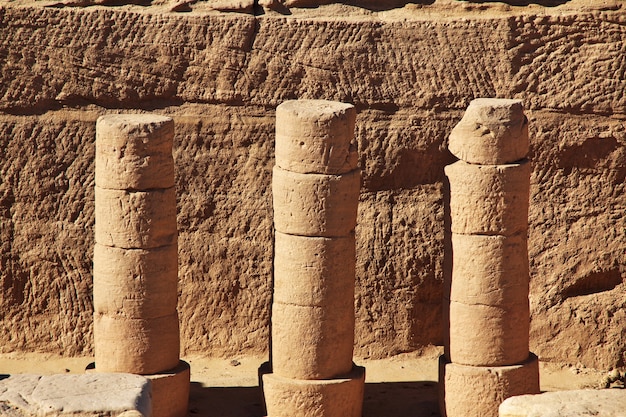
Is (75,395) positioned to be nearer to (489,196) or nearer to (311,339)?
(311,339)

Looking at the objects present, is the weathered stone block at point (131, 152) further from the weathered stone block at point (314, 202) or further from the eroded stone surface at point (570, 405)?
the eroded stone surface at point (570, 405)

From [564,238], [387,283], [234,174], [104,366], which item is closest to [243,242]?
[234,174]

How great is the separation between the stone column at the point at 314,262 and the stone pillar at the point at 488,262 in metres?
1.08

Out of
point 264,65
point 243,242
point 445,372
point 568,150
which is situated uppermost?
point 264,65

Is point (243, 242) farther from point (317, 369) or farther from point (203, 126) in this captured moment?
point (317, 369)

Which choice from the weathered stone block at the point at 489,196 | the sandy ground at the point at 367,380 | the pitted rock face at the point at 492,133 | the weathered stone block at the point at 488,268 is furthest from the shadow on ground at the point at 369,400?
the pitted rock face at the point at 492,133

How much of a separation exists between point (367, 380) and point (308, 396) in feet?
7.13

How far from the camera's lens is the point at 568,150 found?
53.2ft

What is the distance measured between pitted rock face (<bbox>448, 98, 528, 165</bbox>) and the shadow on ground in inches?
120

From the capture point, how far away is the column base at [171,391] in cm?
1403

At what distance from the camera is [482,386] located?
14.0 meters

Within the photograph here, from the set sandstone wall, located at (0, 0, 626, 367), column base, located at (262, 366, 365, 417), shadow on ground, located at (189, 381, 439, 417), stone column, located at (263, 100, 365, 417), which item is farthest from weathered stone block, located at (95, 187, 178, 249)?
sandstone wall, located at (0, 0, 626, 367)

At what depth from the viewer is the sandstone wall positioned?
52.0 ft

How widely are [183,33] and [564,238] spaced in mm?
5299
